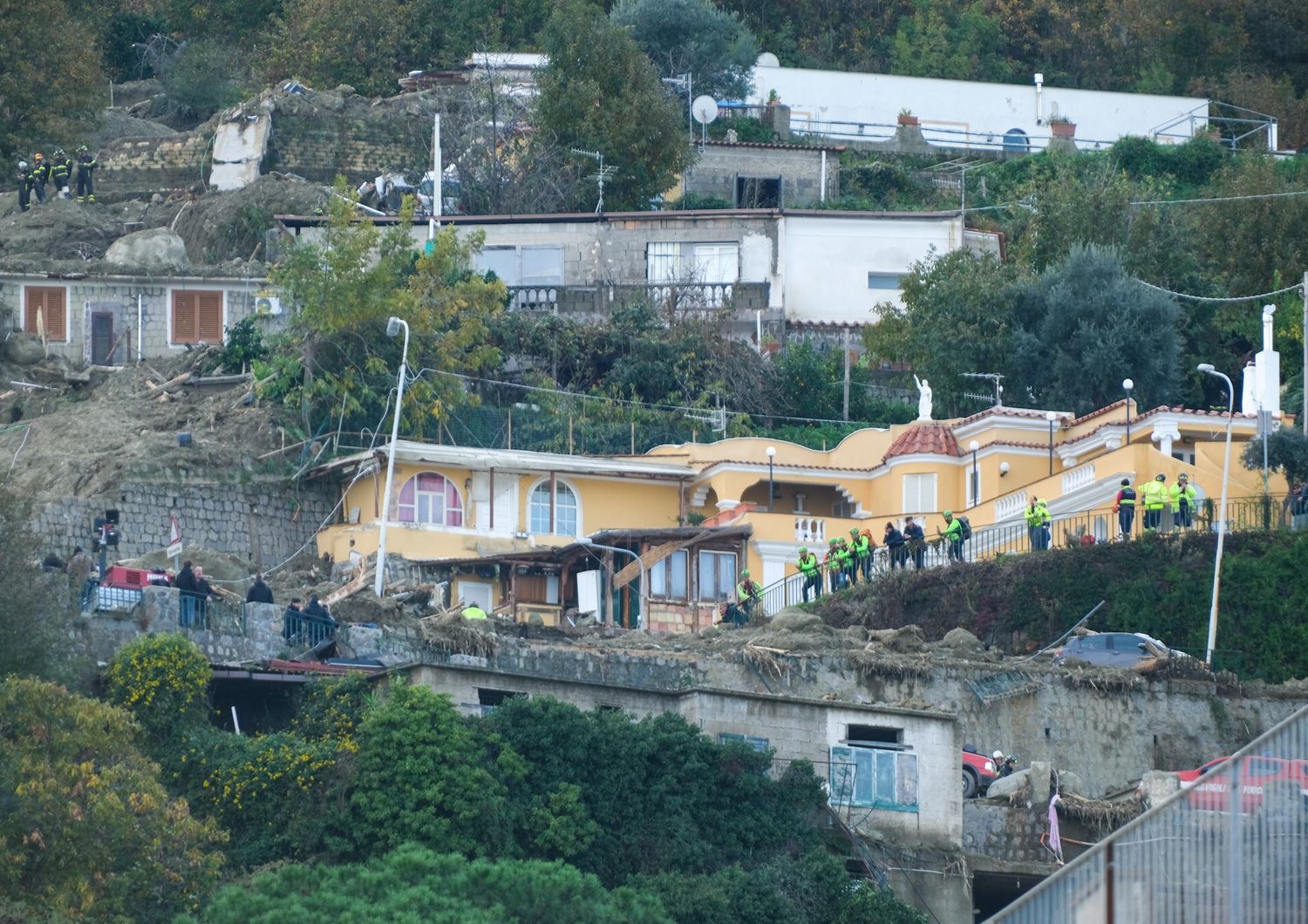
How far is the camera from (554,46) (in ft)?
230

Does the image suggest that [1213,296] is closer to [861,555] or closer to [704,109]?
[704,109]

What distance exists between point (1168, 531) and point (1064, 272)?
12.4 m

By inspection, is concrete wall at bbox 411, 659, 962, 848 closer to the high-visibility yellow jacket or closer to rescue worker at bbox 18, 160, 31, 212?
the high-visibility yellow jacket

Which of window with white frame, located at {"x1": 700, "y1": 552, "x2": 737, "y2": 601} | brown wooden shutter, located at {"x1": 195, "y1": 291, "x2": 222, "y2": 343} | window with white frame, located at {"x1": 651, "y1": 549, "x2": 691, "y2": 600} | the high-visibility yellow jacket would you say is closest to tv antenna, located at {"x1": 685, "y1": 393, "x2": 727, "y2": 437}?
window with white frame, located at {"x1": 700, "y1": 552, "x2": 737, "y2": 601}

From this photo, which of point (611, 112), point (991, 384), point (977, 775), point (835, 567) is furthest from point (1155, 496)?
point (611, 112)

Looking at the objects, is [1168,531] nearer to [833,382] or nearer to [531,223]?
[833,382]

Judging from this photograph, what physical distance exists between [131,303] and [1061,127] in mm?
30663

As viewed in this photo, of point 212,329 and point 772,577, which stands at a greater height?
point 212,329

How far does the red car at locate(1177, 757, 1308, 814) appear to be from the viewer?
65.6ft

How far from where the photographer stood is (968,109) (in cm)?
8056

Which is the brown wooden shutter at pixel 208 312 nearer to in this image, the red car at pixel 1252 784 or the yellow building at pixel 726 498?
the yellow building at pixel 726 498

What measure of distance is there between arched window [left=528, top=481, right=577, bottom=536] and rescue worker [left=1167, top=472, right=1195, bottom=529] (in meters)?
12.5

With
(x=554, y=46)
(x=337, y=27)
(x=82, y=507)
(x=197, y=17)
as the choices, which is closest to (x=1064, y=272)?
(x=554, y=46)

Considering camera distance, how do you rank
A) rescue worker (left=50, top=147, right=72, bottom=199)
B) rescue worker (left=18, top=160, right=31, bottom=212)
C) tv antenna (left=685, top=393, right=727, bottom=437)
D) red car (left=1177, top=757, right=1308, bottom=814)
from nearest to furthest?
red car (left=1177, top=757, right=1308, bottom=814), tv antenna (left=685, top=393, right=727, bottom=437), rescue worker (left=18, top=160, right=31, bottom=212), rescue worker (left=50, top=147, right=72, bottom=199)
